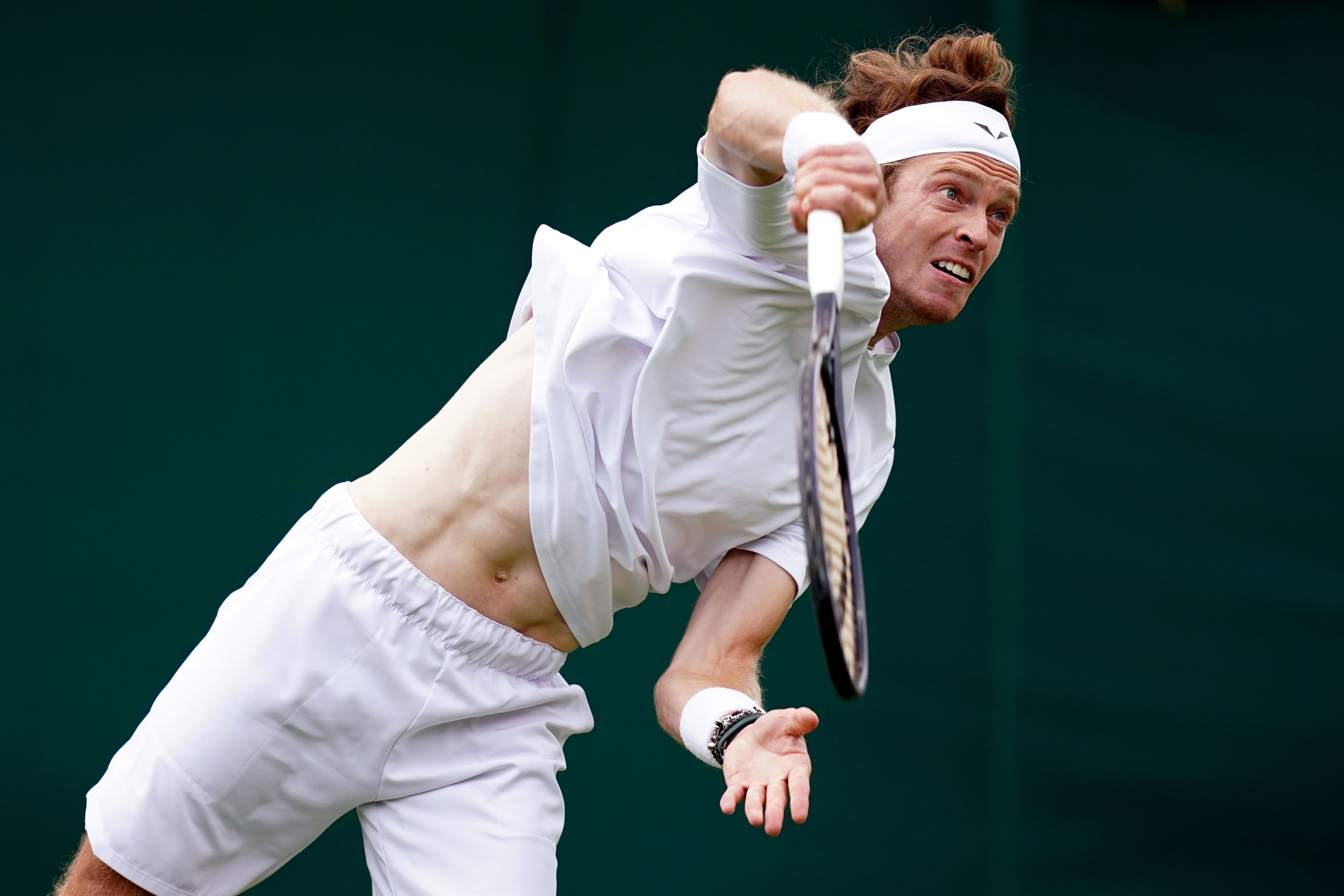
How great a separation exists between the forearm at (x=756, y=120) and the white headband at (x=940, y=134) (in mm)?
421

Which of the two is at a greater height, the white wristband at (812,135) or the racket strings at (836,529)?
the white wristband at (812,135)

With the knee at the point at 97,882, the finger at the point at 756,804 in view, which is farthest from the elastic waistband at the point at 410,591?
the knee at the point at 97,882

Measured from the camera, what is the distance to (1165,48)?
10.5 ft

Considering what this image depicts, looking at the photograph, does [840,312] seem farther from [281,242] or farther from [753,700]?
[281,242]

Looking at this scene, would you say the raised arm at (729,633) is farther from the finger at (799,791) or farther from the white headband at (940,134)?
the white headband at (940,134)

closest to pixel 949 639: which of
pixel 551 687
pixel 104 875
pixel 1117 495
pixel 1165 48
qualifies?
pixel 1117 495

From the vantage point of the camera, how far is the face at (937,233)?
72.1 inches

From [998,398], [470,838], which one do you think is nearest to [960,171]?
[470,838]

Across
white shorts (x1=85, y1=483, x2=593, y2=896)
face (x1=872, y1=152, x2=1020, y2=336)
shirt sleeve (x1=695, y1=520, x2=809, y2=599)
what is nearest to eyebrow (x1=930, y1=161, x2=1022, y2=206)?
face (x1=872, y1=152, x2=1020, y2=336)

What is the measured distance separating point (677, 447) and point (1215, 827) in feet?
7.05

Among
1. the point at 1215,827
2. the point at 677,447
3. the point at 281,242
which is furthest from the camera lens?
the point at 1215,827

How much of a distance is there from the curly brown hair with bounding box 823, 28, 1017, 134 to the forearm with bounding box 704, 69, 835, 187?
518 mm

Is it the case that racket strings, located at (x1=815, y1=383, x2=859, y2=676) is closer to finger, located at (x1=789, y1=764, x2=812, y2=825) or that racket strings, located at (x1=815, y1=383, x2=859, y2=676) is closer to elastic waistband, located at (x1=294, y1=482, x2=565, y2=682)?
finger, located at (x1=789, y1=764, x2=812, y2=825)

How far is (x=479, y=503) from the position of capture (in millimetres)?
1626
